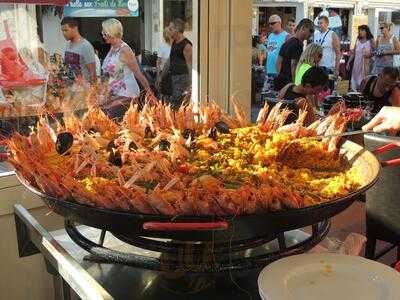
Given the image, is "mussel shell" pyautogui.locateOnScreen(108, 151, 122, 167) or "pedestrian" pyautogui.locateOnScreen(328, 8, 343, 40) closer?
"mussel shell" pyautogui.locateOnScreen(108, 151, 122, 167)

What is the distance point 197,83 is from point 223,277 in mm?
1646

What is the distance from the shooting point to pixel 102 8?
2.53 metres

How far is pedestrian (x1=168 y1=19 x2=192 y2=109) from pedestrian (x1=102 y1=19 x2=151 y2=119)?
21cm

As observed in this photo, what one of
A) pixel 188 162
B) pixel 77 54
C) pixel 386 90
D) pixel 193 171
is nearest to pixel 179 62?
pixel 77 54

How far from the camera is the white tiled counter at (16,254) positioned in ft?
7.54

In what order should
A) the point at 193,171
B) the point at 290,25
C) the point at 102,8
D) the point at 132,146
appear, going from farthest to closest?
the point at 290,25 < the point at 102,8 < the point at 132,146 < the point at 193,171

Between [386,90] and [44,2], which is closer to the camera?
[44,2]

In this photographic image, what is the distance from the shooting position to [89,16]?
252cm

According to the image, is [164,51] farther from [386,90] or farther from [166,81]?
[386,90]

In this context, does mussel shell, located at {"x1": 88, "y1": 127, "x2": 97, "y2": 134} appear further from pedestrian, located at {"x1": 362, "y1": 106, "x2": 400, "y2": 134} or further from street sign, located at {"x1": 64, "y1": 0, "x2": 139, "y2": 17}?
pedestrian, located at {"x1": 362, "y1": 106, "x2": 400, "y2": 134}

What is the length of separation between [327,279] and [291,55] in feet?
16.1

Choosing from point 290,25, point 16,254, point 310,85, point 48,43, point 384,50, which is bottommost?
point 16,254

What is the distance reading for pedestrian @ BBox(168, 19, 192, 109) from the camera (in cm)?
291

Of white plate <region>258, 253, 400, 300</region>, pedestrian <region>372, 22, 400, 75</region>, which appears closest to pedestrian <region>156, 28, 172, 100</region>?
white plate <region>258, 253, 400, 300</region>
